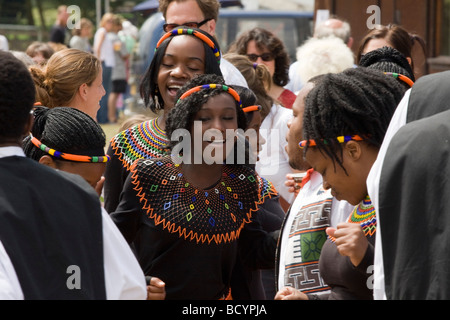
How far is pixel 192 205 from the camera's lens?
10.8 feet

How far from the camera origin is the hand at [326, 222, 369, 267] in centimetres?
253

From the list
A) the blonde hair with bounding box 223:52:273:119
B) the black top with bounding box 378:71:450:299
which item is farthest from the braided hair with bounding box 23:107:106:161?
the blonde hair with bounding box 223:52:273:119

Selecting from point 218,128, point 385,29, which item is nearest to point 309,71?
point 385,29

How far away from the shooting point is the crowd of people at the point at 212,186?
2064 mm

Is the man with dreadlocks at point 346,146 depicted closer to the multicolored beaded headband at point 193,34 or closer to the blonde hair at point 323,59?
the multicolored beaded headband at point 193,34

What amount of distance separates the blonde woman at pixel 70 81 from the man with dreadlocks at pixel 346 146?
76.8 inches

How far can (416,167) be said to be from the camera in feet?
6.56

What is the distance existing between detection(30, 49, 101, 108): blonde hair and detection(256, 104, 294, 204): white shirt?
1.34 m

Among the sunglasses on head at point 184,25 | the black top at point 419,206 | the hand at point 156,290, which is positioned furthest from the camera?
the sunglasses on head at point 184,25

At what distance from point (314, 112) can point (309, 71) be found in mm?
3420

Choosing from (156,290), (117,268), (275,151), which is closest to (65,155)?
(156,290)

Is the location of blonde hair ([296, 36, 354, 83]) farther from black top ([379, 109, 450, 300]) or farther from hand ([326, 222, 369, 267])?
black top ([379, 109, 450, 300])

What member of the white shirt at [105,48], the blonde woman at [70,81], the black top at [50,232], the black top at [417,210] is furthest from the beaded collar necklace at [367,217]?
the white shirt at [105,48]

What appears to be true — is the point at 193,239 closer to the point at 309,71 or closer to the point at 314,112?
the point at 314,112
